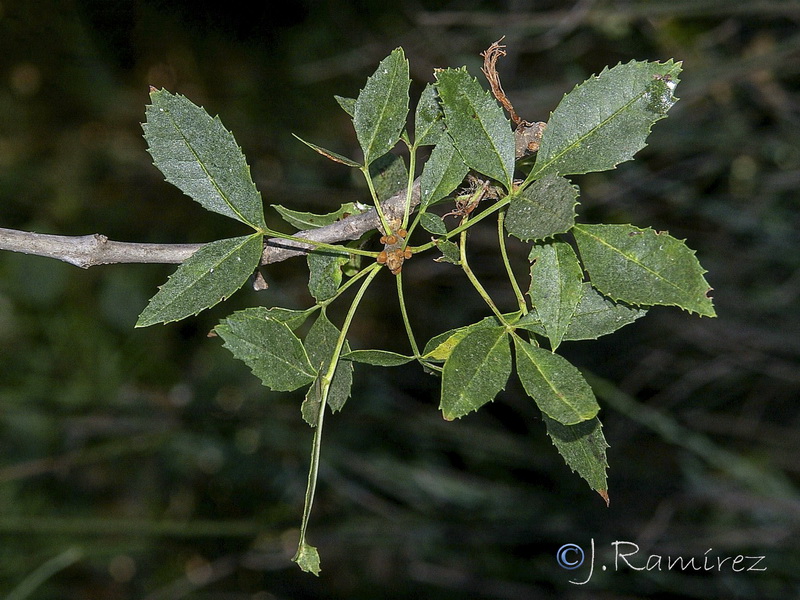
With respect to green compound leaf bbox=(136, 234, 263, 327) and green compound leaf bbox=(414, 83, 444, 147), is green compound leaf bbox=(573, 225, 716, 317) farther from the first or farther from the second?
green compound leaf bbox=(136, 234, 263, 327)

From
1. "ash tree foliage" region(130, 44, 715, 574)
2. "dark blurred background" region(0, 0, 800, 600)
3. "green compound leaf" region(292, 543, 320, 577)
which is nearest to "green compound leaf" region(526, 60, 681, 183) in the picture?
"ash tree foliage" region(130, 44, 715, 574)

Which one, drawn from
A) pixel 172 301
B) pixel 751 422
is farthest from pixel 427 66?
pixel 172 301

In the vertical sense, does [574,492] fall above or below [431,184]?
below

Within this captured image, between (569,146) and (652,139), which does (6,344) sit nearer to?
(652,139)

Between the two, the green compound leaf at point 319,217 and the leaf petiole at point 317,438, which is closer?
the leaf petiole at point 317,438

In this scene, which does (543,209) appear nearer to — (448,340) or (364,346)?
(448,340)
